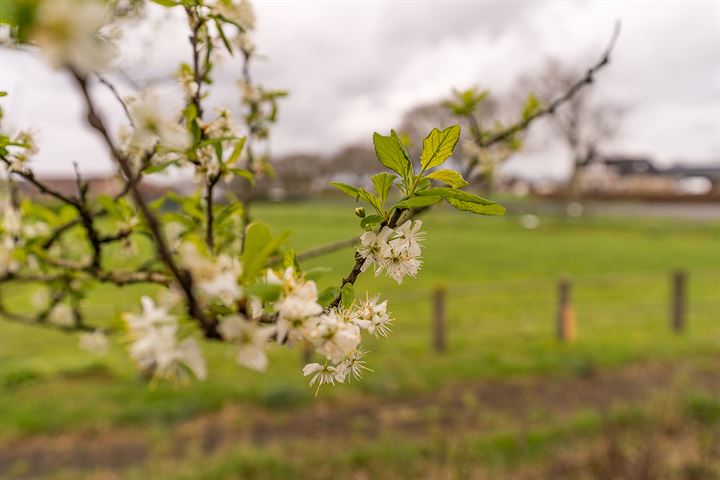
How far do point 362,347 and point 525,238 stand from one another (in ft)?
90.7

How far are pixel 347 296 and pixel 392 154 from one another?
199 millimetres

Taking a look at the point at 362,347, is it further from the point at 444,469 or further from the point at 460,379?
the point at 460,379

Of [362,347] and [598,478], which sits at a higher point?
[362,347]

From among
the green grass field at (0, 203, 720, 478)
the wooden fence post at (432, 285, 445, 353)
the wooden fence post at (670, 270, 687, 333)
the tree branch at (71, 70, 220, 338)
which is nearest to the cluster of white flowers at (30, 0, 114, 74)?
the tree branch at (71, 70, 220, 338)

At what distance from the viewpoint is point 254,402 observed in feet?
20.5

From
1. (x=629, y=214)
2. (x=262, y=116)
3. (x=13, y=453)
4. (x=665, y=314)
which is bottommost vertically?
(x=13, y=453)

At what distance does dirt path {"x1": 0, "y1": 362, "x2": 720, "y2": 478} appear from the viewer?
5227mm

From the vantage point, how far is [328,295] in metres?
0.73

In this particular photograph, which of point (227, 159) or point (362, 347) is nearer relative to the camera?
point (362, 347)

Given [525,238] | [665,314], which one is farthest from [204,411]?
[525,238]

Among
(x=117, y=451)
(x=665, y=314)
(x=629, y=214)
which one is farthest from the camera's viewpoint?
(x=629, y=214)

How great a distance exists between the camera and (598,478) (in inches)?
161

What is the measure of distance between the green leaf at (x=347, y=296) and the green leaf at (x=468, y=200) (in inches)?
6.1

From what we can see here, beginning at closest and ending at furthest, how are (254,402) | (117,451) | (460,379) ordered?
1. (117,451)
2. (254,402)
3. (460,379)
